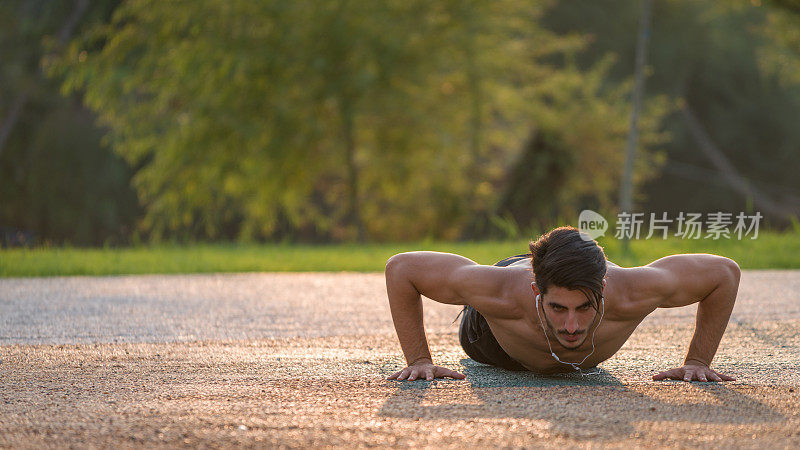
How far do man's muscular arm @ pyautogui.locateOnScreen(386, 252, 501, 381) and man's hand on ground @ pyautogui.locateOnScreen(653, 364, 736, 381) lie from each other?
0.87m

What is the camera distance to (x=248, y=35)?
18.8m

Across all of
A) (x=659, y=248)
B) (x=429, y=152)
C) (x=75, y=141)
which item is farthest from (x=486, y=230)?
(x=75, y=141)

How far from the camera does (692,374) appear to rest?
13.9 feet

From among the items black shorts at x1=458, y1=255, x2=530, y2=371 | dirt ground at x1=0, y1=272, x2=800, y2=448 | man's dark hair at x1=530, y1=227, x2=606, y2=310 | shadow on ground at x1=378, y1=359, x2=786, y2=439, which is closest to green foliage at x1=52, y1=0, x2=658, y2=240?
dirt ground at x1=0, y1=272, x2=800, y2=448

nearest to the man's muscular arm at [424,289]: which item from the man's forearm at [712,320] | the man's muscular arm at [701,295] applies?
the man's muscular arm at [701,295]

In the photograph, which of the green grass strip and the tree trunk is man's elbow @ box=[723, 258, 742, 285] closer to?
the green grass strip

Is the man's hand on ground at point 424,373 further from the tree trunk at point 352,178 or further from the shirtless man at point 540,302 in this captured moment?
the tree trunk at point 352,178

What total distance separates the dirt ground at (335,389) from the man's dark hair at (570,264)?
0.44 metres

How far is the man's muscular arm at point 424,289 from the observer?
419cm

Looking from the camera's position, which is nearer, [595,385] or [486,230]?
[595,385]

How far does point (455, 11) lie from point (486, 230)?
4824 millimetres

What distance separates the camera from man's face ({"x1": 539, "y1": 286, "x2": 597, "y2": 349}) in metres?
3.75

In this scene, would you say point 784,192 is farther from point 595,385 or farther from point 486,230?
point 595,385

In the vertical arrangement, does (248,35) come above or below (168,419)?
above
